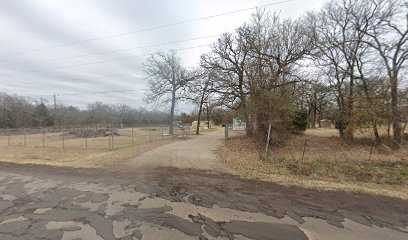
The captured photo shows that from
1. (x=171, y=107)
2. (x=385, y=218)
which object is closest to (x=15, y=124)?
(x=171, y=107)

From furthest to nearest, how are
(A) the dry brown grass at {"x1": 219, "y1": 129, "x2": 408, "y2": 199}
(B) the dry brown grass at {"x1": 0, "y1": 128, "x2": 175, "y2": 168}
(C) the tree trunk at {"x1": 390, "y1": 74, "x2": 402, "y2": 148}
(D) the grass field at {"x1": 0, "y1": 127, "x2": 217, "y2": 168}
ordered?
(C) the tree trunk at {"x1": 390, "y1": 74, "x2": 402, "y2": 148} → (D) the grass field at {"x1": 0, "y1": 127, "x2": 217, "y2": 168} → (B) the dry brown grass at {"x1": 0, "y1": 128, "x2": 175, "y2": 168} → (A) the dry brown grass at {"x1": 219, "y1": 129, "x2": 408, "y2": 199}

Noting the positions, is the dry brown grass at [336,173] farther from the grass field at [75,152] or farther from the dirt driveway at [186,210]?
the grass field at [75,152]

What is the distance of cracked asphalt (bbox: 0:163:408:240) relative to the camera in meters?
4.42

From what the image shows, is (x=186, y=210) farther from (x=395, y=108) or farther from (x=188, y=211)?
(x=395, y=108)

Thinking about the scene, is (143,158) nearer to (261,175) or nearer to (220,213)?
(261,175)

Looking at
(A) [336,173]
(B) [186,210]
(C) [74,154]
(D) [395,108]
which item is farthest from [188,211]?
(D) [395,108]

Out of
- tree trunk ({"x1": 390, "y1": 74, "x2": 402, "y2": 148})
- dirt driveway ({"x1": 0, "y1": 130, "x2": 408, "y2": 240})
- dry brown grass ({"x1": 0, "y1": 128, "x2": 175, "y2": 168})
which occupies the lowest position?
dirt driveway ({"x1": 0, "y1": 130, "x2": 408, "y2": 240})

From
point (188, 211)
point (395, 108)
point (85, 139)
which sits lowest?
point (188, 211)

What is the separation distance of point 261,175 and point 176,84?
28.4 m

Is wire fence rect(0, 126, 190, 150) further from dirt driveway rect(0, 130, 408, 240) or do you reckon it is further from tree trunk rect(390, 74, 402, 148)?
tree trunk rect(390, 74, 402, 148)

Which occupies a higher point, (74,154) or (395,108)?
(395,108)

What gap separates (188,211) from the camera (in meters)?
5.43

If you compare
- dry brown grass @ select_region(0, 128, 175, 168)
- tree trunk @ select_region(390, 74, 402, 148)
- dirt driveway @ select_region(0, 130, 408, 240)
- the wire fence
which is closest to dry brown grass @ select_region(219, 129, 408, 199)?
dirt driveway @ select_region(0, 130, 408, 240)

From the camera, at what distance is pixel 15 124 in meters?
50.8
